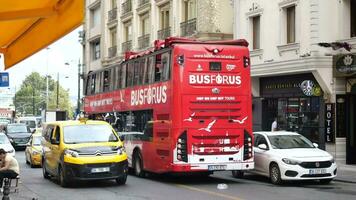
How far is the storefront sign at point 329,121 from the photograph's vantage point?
922 inches

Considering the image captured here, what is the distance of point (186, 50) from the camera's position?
53.8 ft

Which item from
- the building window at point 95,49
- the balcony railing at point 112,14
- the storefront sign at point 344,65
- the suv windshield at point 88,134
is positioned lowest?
the suv windshield at point 88,134

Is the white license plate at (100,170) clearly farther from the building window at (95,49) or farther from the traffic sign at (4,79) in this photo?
the building window at (95,49)

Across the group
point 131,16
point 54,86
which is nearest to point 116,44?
point 131,16

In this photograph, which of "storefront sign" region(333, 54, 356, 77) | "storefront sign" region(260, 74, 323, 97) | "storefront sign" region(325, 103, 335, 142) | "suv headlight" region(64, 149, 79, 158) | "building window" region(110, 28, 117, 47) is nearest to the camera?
"suv headlight" region(64, 149, 79, 158)

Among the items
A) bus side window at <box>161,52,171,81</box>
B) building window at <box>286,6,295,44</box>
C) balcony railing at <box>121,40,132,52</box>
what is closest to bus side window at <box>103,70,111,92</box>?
bus side window at <box>161,52,171,81</box>

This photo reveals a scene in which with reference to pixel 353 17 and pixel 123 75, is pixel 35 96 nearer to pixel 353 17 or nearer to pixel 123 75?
pixel 123 75

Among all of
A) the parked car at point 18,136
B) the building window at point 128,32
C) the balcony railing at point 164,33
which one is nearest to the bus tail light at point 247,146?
the balcony railing at point 164,33

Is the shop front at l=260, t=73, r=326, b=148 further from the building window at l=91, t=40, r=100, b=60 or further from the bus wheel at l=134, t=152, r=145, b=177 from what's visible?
the building window at l=91, t=40, r=100, b=60

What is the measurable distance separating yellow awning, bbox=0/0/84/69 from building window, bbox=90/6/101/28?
153 feet

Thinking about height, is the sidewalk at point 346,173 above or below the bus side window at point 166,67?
below

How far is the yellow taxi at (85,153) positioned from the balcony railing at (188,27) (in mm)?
16544

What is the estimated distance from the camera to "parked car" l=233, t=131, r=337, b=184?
16172 mm

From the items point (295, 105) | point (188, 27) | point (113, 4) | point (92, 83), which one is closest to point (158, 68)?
point (92, 83)
